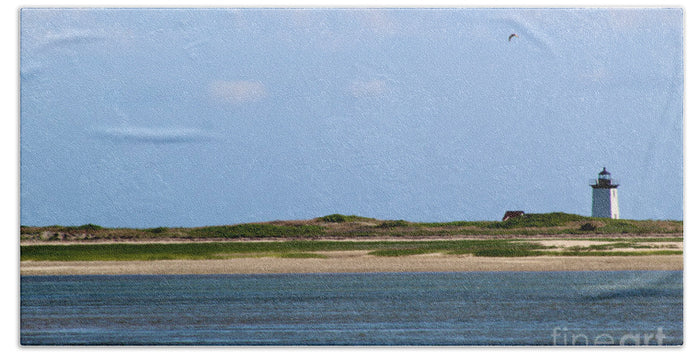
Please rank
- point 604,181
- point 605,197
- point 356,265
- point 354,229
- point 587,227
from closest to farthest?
point 605,197
point 604,181
point 354,229
point 356,265
point 587,227

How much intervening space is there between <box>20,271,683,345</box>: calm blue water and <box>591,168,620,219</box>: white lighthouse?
74cm

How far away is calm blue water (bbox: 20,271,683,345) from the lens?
13.5 meters

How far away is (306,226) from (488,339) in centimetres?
245

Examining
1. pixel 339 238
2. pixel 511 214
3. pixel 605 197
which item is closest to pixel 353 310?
pixel 339 238

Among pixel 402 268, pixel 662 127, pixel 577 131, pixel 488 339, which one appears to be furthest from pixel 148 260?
pixel 662 127

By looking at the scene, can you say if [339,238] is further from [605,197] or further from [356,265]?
[605,197]

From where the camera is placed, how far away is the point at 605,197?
43.5 feet

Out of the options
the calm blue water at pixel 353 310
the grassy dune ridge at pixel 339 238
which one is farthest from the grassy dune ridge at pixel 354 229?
the calm blue water at pixel 353 310

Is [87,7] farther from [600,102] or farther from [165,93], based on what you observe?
[600,102]

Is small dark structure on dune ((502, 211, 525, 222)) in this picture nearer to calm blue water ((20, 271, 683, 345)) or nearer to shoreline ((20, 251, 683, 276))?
shoreline ((20, 251, 683, 276))

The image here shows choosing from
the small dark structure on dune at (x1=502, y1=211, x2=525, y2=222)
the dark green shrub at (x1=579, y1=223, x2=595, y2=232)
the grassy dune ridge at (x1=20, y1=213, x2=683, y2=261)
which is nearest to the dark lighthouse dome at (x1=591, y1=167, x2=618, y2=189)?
the grassy dune ridge at (x1=20, y1=213, x2=683, y2=261)

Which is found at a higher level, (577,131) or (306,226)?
(577,131)

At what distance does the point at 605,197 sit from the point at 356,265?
117 inches

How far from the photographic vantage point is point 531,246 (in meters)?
14.1
